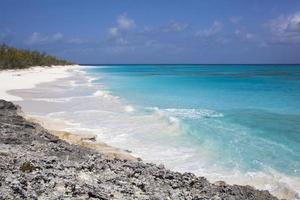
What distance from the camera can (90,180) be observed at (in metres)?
5.22

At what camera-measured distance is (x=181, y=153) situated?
1034 centimetres

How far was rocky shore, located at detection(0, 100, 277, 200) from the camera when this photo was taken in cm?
473

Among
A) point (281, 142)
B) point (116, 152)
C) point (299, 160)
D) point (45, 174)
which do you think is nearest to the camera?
point (45, 174)

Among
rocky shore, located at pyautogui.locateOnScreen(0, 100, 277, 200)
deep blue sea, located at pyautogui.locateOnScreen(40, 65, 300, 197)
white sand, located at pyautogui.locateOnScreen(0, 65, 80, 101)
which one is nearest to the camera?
rocky shore, located at pyautogui.locateOnScreen(0, 100, 277, 200)

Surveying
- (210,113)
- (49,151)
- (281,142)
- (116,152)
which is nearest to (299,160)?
(281,142)

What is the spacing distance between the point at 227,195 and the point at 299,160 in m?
5.03

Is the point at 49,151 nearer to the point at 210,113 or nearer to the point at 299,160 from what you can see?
the point at 299,160

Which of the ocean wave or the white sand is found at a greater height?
the white sand

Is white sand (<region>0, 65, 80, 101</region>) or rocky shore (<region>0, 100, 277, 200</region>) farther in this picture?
white sand (<region>0, 65, 80, 101</region>)

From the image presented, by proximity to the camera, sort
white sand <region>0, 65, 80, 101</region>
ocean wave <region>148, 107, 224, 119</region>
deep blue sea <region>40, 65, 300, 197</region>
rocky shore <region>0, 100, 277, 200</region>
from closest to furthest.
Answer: rocky shore <region>0, 100, 277, 200</region>
deep blue sea <region>40, 65, 300, 197</region>
ocean wave <region>148, 107, 224, 119</region>
white sand <region>0, 65, 80, 101</region>

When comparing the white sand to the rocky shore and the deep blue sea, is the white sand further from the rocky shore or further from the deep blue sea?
the rocky shore

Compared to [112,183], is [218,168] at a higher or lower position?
lower

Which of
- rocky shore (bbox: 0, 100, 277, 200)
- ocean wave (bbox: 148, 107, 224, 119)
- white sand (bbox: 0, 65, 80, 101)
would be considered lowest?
ocean wave (bbox: 148, 107, 224, 119)

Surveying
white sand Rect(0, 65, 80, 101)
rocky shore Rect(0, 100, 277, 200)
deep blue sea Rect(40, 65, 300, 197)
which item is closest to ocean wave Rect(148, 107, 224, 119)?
deep blue sea Rect(40, 65, 300, 197)
